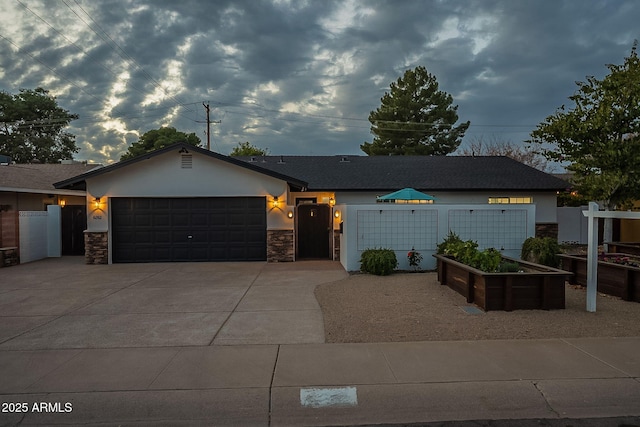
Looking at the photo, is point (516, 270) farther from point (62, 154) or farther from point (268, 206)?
point (62, 154)

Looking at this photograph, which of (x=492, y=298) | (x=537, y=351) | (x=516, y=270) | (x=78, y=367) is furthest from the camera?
(x=516, y=270)

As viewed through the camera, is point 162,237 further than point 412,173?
No

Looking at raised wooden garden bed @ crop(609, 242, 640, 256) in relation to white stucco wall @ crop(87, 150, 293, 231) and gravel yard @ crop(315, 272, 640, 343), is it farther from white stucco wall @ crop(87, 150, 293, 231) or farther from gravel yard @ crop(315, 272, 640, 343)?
white stucco wall @ crop(87, 150, 293, 231)

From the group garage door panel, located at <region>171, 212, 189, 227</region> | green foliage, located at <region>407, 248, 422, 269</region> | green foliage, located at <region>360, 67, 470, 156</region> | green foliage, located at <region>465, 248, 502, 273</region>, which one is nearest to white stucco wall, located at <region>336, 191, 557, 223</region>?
green foliage, located at <region>407, 248, 422, 269</region>

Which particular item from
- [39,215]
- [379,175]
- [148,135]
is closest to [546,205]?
[379,175]

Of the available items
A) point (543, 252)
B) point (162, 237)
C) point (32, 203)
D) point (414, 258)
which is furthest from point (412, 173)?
→ point (32, 203)

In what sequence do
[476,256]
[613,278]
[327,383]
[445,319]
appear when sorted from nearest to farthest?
[327,383] → [445,319] → [476,256] → [613,278]

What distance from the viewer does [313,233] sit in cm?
1498

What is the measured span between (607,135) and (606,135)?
0.34 ft

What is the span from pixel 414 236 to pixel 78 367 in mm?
9256

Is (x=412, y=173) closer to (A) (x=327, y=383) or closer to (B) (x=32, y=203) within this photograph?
(A) (x=327, y=383)

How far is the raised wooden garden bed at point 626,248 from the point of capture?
34.6 feet

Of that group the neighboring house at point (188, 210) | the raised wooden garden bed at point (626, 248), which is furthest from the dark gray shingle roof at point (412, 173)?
the raised wooden garden bed at point (626, 248)

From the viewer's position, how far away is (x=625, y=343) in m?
5.30
